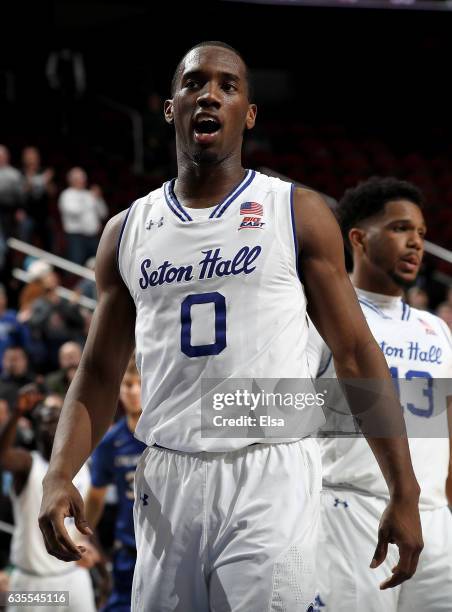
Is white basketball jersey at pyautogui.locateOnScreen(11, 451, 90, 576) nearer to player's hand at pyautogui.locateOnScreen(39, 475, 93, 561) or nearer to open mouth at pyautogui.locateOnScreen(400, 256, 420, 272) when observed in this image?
open mouth at pyautogui.locateOnScreen(400, 256, 420, 272)

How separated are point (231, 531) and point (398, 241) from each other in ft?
6.25

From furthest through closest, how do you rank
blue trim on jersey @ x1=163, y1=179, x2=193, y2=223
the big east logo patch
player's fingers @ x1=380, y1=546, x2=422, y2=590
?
blue trim on jersey @ x1=163, y1=179, x2=193, y2=223, the big east logo patch, player's fingers @ x1=380, y1=546, x2=422, y2=590

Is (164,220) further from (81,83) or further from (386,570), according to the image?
(81,83)

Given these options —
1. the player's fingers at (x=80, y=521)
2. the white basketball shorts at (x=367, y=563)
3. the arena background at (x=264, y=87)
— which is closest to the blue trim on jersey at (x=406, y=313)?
the white basketball shorts at (x=367, y=563)

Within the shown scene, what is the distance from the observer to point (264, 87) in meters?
17.8

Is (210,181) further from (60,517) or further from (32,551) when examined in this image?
(32,551)

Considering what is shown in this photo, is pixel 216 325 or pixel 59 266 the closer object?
pixel 216 325

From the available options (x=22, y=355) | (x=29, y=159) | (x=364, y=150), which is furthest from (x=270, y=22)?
(x=22, y=355)

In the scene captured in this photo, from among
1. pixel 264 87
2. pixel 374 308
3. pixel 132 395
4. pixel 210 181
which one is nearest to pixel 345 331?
pixel 210 181

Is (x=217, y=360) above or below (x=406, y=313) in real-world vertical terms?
below

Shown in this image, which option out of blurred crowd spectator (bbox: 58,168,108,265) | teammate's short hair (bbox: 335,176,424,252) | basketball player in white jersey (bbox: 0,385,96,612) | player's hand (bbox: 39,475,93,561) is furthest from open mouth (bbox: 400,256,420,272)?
blurred crowd spectator (bbox: 58,168,108,265)

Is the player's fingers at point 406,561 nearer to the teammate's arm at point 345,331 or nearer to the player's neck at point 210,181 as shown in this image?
the teammate's arm at point 345,331

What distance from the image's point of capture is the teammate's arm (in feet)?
8.48

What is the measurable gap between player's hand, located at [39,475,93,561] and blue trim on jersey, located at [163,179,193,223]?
0.77m
